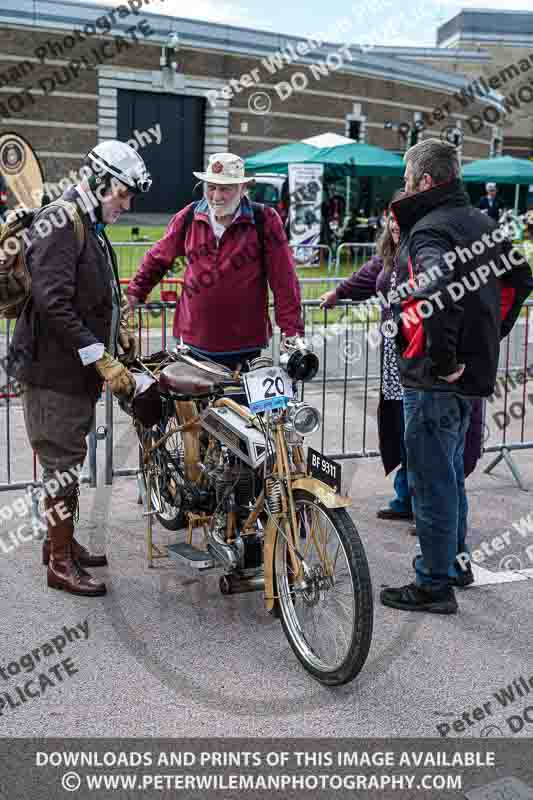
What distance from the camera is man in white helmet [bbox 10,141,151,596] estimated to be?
13.2 ft

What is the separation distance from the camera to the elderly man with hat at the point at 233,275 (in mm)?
4828

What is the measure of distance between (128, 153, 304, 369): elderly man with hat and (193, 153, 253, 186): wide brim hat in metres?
0.01

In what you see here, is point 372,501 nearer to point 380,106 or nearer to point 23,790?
point 23,790

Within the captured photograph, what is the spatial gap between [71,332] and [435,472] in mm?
1721

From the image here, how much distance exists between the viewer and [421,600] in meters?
4.28

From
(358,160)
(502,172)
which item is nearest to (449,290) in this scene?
(358,160)

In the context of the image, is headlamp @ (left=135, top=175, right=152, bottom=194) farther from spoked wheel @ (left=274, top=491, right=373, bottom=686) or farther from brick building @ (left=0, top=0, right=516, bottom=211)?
brick building @ (left=0, top=0, right=516, bottom=211)

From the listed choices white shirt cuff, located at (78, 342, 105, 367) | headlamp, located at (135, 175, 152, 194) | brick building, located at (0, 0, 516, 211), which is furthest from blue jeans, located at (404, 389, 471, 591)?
brick building, located at (0, 0, 516, 211)

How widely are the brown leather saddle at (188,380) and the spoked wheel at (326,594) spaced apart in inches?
27.0

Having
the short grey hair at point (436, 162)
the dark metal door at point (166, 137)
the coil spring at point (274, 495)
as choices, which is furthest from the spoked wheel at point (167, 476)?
the dark metal door at point (166, 137)

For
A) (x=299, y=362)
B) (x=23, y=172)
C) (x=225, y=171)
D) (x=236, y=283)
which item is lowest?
(x=299, y=362)

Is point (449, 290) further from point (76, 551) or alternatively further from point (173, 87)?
point (173, 87)

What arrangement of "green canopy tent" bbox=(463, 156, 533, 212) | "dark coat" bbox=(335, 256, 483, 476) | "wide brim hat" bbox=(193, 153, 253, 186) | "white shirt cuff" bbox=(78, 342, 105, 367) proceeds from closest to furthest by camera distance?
"white shirt cuff" bbox=(78, 342, 105, 367) < "wide brim hat" bbox=(193, 153, 253, 186) < "dark coat" bbox=(335, 256, 483, 476) < "green canopy tent" bbox=(463, 156, 533, 212)

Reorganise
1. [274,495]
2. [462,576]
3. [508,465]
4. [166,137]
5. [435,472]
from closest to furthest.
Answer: [274,495] → [435,472] → [462,576] → [508,465] → [166,137]
